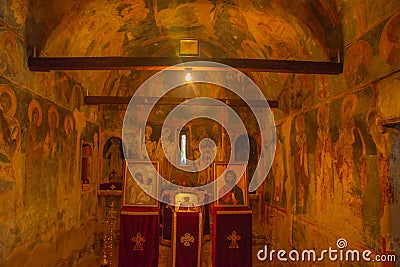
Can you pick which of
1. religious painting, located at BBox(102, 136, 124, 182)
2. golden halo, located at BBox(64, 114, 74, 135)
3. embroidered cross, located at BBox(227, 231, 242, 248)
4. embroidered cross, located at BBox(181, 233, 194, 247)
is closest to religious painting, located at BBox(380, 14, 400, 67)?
embroidered cross, located at BBox(227, 231, 242, 248)

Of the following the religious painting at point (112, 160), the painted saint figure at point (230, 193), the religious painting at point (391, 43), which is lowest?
the painted saint figure at point (230, 193)

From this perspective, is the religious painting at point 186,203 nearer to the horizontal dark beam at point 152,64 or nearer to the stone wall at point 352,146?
the stone wall at point 352,146

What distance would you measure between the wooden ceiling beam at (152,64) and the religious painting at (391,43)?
1.45m

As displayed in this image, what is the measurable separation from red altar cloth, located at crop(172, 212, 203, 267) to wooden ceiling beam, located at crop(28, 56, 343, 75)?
410 cm

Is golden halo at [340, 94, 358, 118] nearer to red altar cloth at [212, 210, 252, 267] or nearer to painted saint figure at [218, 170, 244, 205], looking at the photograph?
painted saint figure at [218, 170, 244, 205]

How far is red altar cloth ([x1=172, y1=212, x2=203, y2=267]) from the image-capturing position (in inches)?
394

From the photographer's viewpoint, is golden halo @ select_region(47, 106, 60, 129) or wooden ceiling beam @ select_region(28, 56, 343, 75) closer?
wooden ceiling beam @ select_region(28, 56, 343, 75)

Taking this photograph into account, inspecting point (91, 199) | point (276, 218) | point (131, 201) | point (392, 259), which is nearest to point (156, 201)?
point (131, 201)

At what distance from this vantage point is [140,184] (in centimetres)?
1034

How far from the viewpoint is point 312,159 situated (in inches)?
379

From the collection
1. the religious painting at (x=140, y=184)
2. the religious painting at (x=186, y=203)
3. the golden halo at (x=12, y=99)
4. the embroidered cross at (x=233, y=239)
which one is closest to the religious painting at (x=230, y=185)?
the embroidered cross at (x=233, y=239)

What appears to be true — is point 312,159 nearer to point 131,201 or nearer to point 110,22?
point 131,201

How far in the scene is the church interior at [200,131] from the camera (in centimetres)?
684

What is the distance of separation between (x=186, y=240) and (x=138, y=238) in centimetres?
118
